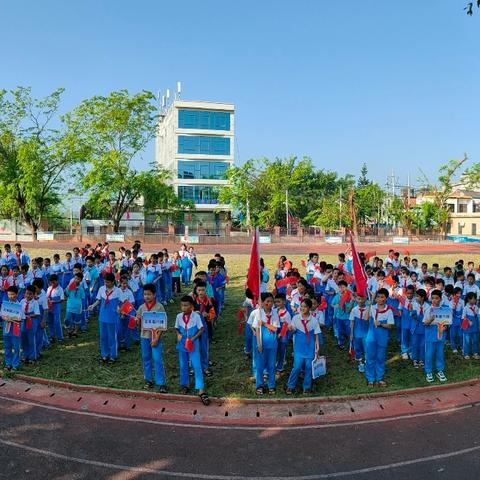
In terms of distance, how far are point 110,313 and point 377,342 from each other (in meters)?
4.77

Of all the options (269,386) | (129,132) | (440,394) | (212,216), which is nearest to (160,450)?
(269,386)

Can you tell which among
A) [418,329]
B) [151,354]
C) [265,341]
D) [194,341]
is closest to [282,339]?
[265,341]

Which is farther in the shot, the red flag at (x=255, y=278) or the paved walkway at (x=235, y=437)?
the red flag at (x=255, y=278)

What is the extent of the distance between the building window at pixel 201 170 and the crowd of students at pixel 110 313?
45.0 metres

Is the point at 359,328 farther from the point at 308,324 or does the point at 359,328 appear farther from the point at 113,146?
the point at 113,146

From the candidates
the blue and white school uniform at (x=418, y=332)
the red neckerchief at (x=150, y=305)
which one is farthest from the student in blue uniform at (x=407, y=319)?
the red neckerchief at (x=150, y=305)

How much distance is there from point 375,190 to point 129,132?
3115 centimetres

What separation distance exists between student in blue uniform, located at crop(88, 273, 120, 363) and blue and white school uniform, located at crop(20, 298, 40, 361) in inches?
39.5

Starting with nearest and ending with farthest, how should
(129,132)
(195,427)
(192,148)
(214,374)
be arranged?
1. (195,427)
2. (214,374)
3. (129,132)
4. (192,148)

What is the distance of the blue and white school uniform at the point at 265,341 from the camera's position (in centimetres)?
806

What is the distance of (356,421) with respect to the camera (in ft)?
24.1

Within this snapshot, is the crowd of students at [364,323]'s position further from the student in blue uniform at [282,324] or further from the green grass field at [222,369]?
the green grass field at [222,369]

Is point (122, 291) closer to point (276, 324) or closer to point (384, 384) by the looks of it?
point (276, 324)

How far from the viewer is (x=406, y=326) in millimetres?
9969
